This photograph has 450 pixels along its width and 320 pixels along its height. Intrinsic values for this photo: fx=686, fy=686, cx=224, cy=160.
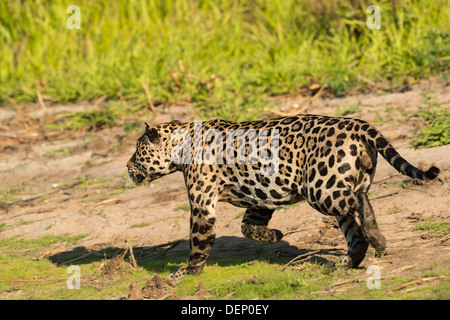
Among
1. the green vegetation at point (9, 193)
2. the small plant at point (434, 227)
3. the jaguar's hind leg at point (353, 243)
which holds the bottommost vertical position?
the green vegetation at point (9, 193)

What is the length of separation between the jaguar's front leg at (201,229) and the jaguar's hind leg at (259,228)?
0.41 metres

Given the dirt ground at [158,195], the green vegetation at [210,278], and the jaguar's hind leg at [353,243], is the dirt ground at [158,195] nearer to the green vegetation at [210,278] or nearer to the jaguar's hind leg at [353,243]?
the jaguar's hind leg at [353,243]

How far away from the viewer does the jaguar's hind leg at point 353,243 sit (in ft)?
17.9

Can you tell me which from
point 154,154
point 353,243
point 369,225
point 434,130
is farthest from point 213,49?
point 369,225

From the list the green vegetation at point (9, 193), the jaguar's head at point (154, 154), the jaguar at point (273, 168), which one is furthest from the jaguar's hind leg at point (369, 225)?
the green vegetation at point (9, 193)

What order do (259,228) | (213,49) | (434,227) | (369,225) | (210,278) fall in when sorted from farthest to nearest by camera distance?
(213,49) < (259,228) < (434,227) < (210,278) < (369,225)

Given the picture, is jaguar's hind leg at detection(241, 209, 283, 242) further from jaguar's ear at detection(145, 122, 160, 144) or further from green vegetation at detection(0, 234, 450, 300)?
jaguar's ear at detection(145, 122, 160, 144)

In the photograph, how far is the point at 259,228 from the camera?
20.4 ft

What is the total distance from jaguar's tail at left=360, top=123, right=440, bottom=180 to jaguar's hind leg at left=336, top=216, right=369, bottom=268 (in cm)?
71

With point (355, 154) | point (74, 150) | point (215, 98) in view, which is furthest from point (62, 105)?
point (355, 154)

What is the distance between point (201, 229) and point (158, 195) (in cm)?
267

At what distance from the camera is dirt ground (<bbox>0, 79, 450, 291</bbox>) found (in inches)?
254


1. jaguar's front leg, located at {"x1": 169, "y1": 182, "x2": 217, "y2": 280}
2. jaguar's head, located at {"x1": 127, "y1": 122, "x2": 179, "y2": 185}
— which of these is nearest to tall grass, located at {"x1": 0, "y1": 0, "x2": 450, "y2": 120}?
jaguar's head, located at {"x1": 127, "y1": 122, "x2": 179, "y2": 185}

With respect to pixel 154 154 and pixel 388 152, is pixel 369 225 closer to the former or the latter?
pixel 388 152
